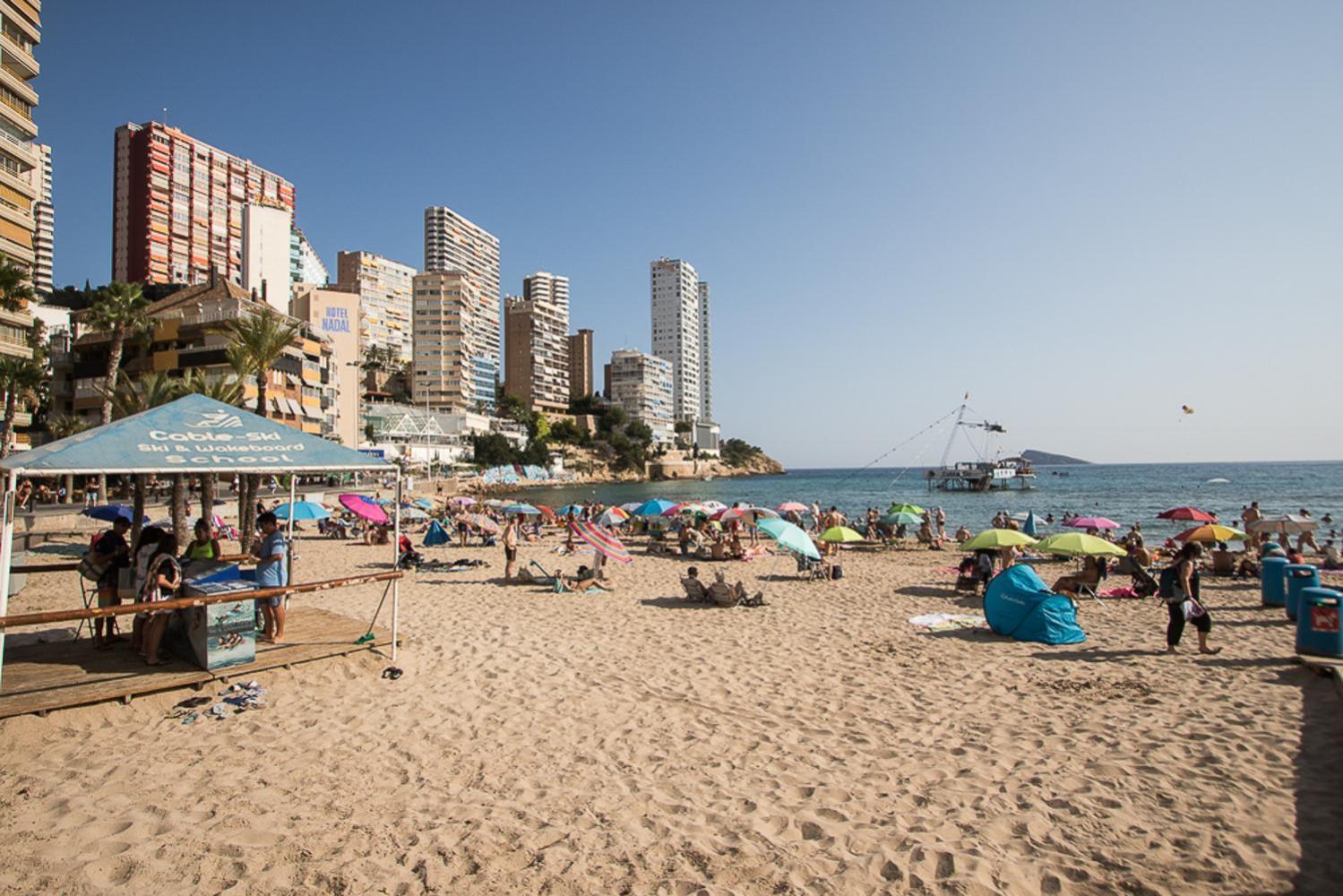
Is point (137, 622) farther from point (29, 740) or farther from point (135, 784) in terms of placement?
point (135, 784)

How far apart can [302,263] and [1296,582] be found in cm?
12040

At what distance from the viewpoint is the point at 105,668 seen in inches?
271

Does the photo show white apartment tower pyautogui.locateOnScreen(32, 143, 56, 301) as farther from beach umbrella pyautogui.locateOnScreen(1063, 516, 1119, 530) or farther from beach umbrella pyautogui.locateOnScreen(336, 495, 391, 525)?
beach umbrella pyautogui.locateOnScreen(1063, 516, 1119, 530)

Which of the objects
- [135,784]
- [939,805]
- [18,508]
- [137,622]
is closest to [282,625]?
[137,622]

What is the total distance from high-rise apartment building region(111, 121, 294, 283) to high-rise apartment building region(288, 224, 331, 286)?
22.2 ft

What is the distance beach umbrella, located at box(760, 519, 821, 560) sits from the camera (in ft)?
50.3

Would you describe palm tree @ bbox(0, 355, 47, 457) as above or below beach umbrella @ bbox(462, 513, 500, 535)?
above

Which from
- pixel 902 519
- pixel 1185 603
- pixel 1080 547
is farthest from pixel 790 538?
pixel 902 519

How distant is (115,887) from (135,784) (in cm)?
147

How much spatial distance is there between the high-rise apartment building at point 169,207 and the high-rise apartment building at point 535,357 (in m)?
50.1

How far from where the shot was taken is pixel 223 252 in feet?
342

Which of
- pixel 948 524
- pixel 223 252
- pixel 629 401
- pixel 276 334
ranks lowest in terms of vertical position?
pixel 948 524

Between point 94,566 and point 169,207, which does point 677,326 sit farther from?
point 94,566

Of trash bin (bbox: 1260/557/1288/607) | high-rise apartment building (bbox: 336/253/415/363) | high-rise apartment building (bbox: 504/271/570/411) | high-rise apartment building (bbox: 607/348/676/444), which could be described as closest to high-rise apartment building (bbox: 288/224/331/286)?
high-rise apartment building (bbox: 336/253/415/363)
